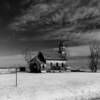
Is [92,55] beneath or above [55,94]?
above

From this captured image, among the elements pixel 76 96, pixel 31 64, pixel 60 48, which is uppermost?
pixel 60 48

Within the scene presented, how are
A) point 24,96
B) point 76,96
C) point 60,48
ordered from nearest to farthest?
1. point 24,96
2. point 76,96
3. point 60,48

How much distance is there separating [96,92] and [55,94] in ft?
17.1

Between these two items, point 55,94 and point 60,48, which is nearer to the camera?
point 55,94

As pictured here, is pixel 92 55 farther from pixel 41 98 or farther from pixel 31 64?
pixel 41 98

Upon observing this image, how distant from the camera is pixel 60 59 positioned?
52.6 metres

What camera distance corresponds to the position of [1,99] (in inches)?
545

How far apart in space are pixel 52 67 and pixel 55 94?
115ft

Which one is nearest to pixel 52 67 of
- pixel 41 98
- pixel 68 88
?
pixel 68 88

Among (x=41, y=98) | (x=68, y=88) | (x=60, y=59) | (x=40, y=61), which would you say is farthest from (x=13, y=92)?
(x=60, y=59)

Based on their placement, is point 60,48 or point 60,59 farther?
point 60,48

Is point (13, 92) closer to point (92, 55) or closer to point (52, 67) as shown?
point (52, 67)

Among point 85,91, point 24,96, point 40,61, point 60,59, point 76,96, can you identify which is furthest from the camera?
point 60,59

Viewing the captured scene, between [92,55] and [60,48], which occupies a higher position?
[60,48]
